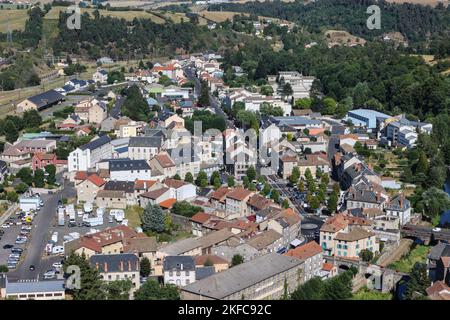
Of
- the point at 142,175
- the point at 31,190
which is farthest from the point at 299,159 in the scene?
the point at 31,190

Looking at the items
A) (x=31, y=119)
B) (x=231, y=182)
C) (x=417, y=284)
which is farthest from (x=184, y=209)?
(x=31, y=119)

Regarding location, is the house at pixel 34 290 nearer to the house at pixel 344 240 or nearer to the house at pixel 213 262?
the house at pixel 213 262

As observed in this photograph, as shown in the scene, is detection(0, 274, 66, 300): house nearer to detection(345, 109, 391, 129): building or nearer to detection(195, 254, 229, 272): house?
detection(195, 254, 229, 272): house

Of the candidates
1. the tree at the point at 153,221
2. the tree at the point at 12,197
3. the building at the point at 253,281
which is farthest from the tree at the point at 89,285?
the tree at the point at 12,197

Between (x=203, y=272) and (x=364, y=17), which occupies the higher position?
(x=364, y=17)

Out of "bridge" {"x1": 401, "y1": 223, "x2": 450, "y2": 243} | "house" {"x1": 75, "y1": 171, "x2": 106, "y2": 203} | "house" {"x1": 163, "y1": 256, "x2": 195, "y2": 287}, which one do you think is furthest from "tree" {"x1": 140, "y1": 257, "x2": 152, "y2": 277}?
"bridge" {"x1": 401, "y1": 223, "x2": 450, "y2": 243}

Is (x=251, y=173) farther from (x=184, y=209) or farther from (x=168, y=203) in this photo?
(x=184, y=209)
